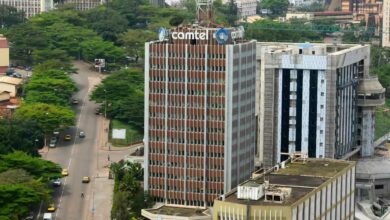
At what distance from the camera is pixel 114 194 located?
112500 mm

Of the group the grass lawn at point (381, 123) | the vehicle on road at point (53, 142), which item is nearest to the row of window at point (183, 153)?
the vehicle on road at point (53, 142)

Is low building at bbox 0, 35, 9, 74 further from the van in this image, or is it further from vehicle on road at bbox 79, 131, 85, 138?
the van

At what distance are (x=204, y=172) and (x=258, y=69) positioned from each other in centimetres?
2014

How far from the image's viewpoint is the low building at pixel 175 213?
105375mm

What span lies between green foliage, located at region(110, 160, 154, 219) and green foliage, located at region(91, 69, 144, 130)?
26.4 metres

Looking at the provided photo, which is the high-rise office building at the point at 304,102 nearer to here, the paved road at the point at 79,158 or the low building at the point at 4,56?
the paved road at the point at 79,158

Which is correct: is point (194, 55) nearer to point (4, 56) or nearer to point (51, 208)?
point (51, 208)

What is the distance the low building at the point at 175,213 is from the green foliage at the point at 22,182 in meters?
9.48

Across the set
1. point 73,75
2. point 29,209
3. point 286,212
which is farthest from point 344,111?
point 73,75

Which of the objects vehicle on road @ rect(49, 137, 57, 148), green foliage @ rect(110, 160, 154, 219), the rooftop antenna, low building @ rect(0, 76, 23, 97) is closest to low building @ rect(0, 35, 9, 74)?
low building @ rect(0, 76, 23, 97)

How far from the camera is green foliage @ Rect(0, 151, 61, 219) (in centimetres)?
10519

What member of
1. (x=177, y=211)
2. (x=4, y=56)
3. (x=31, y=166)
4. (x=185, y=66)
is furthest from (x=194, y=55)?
(x=4, y=56)

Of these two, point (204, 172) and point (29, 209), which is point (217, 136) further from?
point (29, 209)

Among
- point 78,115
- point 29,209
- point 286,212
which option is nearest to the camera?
point 286,212
